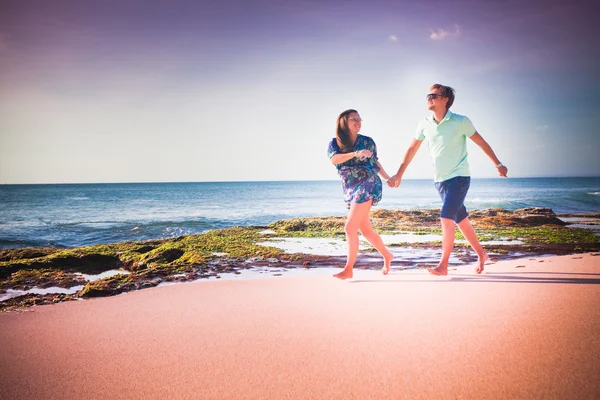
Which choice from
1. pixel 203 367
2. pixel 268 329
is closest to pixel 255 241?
pixel 268 329

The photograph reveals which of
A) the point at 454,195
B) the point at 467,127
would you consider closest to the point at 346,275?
the point at 454,195

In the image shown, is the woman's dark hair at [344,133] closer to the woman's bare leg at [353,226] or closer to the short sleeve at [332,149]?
the short sleeve at [332,149]

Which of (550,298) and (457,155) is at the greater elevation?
(457,155)

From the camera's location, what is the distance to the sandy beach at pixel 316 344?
1919 mm

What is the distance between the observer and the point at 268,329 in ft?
9.10

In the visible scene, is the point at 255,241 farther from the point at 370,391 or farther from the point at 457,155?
the point at 370,391

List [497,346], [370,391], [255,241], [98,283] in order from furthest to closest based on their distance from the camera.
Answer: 1. [255,241]
2. [98,283]
3. [497,346]
4. [370,391]

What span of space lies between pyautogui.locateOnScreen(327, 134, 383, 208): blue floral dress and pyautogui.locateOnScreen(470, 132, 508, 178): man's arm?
134cm

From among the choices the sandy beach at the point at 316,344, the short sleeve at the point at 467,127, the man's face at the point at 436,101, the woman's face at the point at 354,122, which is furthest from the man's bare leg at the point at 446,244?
the woman's face at the point at 354,122

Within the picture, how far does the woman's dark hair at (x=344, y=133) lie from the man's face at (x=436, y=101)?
1011mm

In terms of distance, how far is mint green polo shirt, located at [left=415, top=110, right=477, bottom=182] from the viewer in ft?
14.8

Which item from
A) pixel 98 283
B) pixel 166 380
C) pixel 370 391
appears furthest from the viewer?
pixel 98 283

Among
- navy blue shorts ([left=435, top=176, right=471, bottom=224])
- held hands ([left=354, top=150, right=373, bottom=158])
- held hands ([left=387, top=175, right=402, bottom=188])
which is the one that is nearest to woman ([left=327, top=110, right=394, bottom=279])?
held hands ([left=354, top=150, right=373, bottom=158])

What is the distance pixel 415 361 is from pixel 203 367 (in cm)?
130
